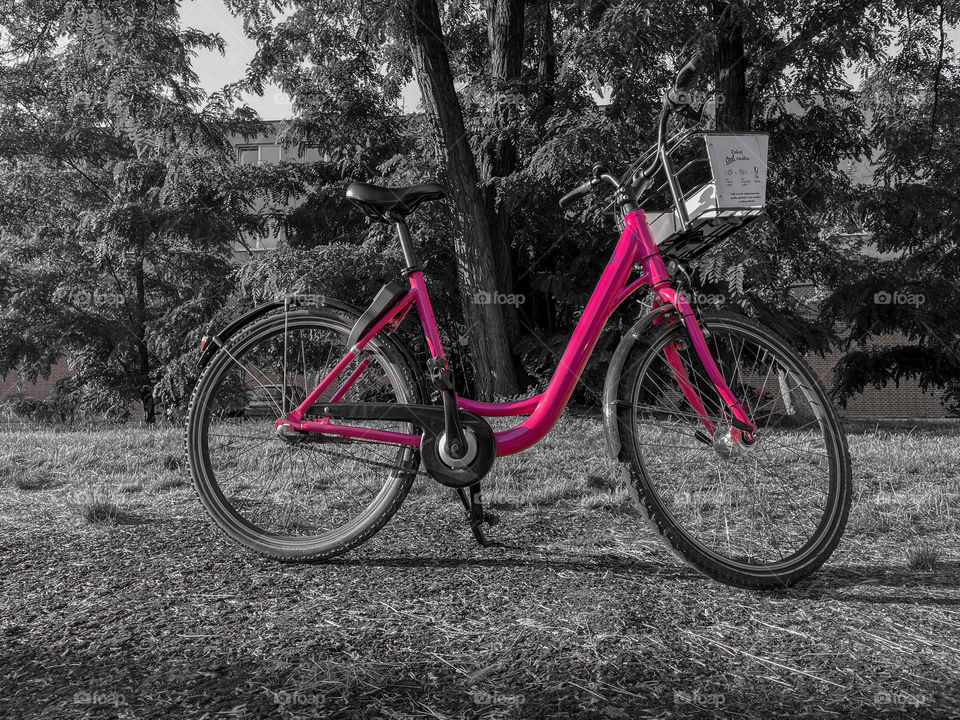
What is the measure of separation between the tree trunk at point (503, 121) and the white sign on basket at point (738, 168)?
411 centimetres

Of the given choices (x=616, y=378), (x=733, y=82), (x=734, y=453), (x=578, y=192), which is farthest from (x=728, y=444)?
(x=733, y=82)

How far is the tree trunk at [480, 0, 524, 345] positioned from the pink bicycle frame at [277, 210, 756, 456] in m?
3.90

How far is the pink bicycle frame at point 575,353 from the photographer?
244 cm

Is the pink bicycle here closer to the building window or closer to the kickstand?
the kickstand

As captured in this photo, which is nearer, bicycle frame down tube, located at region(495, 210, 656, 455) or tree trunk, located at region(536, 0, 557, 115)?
bicycle frame down tube, located at region(495, 210, 656, 455)

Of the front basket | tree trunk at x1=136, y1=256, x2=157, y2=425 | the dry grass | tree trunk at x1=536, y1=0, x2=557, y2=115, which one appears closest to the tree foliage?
tree trunk at x1=136, y1=256, x2=157, y2=425

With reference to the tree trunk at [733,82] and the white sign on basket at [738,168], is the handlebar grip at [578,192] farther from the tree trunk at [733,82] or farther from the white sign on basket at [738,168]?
the tree trunk at [733,82]

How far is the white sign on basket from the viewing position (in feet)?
7.33

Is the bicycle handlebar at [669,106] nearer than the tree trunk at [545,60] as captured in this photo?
Yes

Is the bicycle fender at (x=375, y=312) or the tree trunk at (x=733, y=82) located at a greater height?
the tree trunk at (x=733, y=82)

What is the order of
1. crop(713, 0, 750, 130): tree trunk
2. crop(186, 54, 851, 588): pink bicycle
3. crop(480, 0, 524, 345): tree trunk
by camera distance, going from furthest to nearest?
crop(713, 0, 750, 130): tree trunk
crop(480, 0, 524, 345): tree trunk
crop(186, 54, 851, 588): pink bicycle

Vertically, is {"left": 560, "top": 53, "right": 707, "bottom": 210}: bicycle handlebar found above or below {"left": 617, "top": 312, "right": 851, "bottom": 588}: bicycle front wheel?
above

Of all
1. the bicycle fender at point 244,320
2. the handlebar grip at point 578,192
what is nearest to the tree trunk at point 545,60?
the handlebar grip at point 578,192

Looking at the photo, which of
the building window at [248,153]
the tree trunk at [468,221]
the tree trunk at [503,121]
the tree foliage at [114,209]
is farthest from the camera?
the building window at [248,153]
